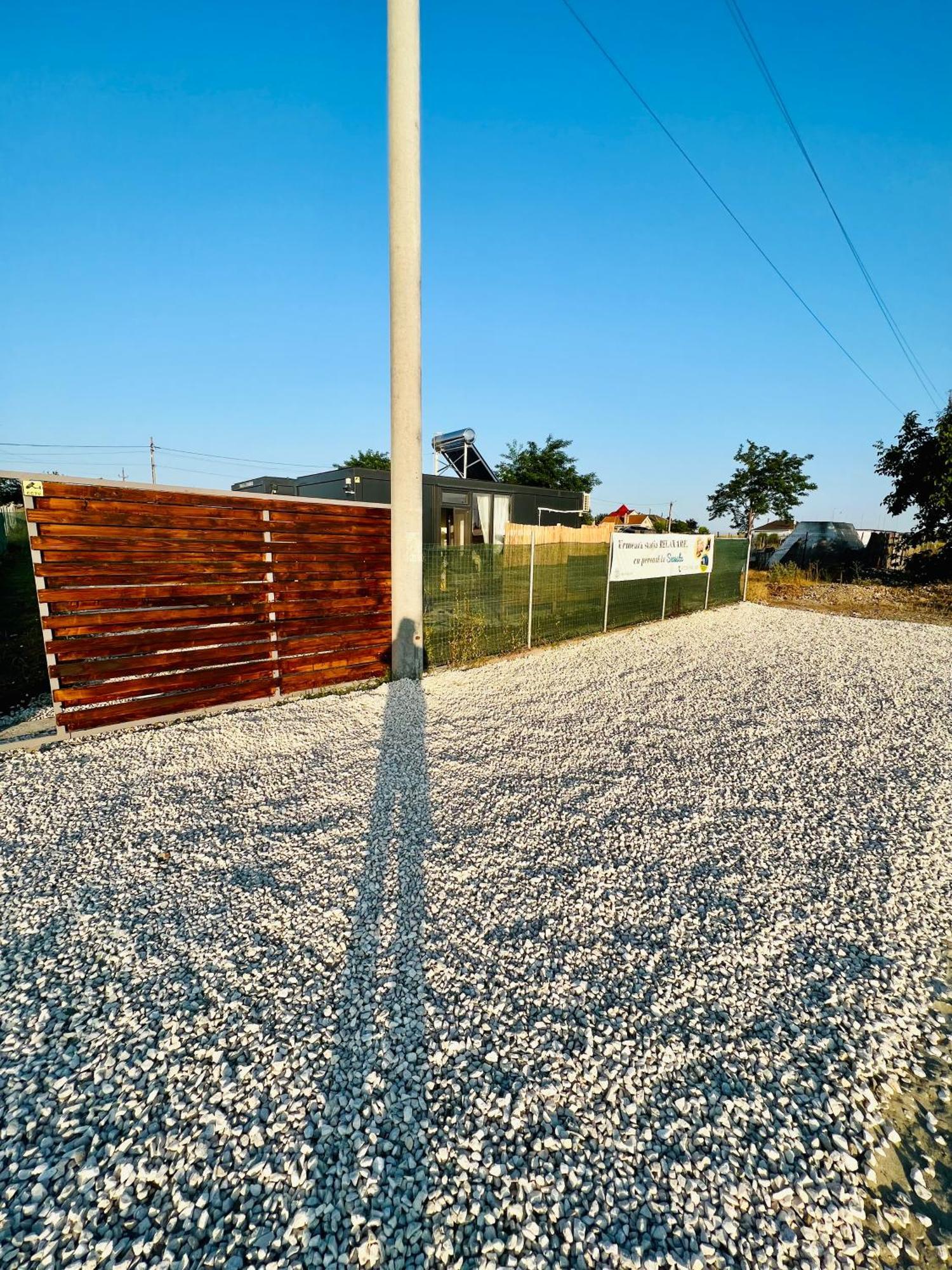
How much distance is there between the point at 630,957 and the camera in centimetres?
226

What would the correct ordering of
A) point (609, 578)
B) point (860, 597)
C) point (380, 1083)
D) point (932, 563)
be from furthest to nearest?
point (932, 563), point (860, 597), point (609, 578), point (380, 1083)

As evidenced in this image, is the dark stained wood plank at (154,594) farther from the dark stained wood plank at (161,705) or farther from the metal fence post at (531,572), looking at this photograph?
the metal fence post at (531,572)

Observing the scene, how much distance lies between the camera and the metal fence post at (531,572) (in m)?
7.73

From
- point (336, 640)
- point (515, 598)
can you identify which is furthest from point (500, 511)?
point (336, 640)

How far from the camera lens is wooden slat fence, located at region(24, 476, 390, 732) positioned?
13.7 ft

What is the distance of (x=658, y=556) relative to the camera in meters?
10.8

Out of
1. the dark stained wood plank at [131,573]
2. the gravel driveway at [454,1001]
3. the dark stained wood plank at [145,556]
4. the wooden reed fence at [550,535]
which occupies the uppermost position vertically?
the wooden reed fence at [550,535]

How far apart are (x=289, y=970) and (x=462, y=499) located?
13.2m

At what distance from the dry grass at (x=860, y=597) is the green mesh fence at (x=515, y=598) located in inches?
264

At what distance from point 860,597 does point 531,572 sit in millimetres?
12944

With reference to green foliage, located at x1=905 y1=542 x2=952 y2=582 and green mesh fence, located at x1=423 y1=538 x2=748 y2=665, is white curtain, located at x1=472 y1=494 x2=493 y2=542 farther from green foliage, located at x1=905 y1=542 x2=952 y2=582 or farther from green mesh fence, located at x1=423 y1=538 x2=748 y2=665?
green foliage, located at x1=905 y1=542 x2=952 y2=582

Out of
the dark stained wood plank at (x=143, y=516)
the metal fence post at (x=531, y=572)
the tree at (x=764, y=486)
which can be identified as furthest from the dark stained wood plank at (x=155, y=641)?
the tree at (x=764, y=486)

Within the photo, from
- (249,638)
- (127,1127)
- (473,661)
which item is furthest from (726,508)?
(127,1127)

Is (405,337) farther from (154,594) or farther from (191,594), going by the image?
(154,594)
